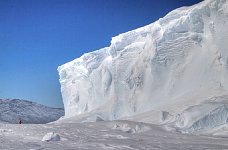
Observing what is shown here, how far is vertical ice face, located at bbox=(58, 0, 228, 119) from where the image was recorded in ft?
113

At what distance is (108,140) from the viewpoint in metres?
18.4

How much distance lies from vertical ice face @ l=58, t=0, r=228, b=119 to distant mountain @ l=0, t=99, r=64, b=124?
2370 inches

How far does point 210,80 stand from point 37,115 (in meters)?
101

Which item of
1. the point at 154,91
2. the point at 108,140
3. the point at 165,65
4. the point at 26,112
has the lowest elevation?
the point at 108,140

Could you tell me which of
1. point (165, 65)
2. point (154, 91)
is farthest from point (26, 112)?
point (165, 65)

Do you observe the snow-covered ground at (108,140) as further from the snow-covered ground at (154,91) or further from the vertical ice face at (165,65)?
the vertical ice face at (165,65)

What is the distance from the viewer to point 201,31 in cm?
3716

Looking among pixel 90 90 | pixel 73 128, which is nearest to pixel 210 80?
pixel 73 128

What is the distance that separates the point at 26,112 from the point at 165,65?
307 ft

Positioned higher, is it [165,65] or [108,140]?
[165,65]

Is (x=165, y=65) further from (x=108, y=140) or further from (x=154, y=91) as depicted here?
(x=108, y=140)

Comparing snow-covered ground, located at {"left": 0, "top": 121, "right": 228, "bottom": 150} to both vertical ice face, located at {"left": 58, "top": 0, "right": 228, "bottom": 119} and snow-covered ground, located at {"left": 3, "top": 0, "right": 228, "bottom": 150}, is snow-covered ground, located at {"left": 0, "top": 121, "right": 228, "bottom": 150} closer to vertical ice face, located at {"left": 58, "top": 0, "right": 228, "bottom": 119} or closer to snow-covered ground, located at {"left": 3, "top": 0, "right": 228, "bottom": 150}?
snow-covered ground, located at {"left": 3, "top": 0, "right": 228, "bottom": 150}

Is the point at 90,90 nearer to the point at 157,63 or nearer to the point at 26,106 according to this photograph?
the point at 157,63

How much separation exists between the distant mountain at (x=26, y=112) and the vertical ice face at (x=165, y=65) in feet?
197
